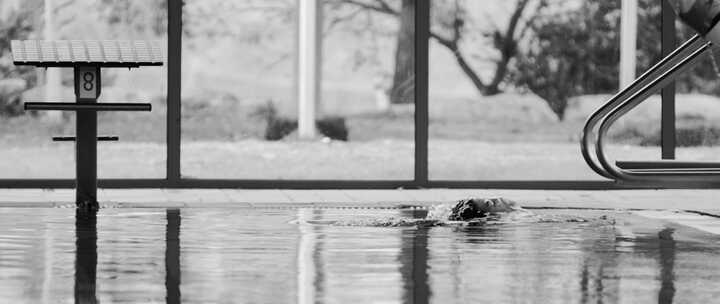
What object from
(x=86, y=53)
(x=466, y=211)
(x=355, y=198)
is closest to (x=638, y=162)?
(x=466, y=211)

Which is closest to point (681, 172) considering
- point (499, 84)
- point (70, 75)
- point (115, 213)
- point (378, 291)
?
point (378, 291)

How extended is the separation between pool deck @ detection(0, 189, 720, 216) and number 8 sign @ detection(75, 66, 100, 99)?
1085mm

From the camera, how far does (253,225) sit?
38.1 ft

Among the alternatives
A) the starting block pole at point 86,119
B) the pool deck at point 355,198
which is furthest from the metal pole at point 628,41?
the starting block pole at point 86,119

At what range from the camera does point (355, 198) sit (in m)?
15.2

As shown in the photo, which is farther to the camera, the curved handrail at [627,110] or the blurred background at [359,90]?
the blurred background at [359,90]

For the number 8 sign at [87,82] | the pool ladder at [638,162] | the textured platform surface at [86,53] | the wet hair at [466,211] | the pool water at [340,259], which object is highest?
the textured platform surface at [86,53]

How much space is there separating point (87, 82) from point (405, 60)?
4.54 m

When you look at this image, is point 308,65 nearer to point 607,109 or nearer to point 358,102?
point 358,102

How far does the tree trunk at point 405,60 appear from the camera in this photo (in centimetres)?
1673

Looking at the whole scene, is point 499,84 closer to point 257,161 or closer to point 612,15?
point 612,15

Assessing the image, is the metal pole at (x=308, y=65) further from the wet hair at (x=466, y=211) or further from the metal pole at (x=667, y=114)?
the wet hair at (x=466, y=211)

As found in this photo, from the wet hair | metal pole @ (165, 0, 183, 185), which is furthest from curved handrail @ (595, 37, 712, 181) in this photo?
metal pole @ (165, 0, 183, 185)

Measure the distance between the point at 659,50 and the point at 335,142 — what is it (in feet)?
11.5
